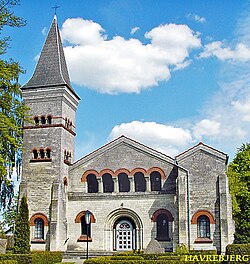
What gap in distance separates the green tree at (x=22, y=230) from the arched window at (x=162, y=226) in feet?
36.8

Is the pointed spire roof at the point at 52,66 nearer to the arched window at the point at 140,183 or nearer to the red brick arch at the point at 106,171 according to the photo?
the red brick arch at the point at 106,171

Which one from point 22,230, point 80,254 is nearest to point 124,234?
point 80,254

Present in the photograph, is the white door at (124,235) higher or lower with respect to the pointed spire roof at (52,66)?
lower

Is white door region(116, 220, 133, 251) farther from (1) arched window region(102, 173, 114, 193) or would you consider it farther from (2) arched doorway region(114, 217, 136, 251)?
(1) arched window region(102, 173, 114, 193)

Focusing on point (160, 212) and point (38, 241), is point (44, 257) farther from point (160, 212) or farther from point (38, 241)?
point (160, 212)

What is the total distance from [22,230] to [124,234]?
9479 millimetres

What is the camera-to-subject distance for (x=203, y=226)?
3900cm

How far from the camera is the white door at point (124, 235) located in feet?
136

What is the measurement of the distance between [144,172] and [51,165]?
8.50 meters

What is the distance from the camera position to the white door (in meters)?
41.4

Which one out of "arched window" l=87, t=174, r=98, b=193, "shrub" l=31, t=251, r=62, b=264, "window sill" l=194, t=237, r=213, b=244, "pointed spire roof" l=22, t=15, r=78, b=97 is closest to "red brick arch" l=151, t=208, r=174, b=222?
"window sill" l=194, t=237, r=213, b=244

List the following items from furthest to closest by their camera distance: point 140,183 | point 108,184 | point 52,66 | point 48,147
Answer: point 52,66, point 108,184, point 140,183, point 48,147

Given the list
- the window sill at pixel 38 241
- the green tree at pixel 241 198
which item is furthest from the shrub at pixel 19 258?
the green tree at pixel 241 198

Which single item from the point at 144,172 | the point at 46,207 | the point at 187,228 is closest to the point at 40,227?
the point at 46,207
